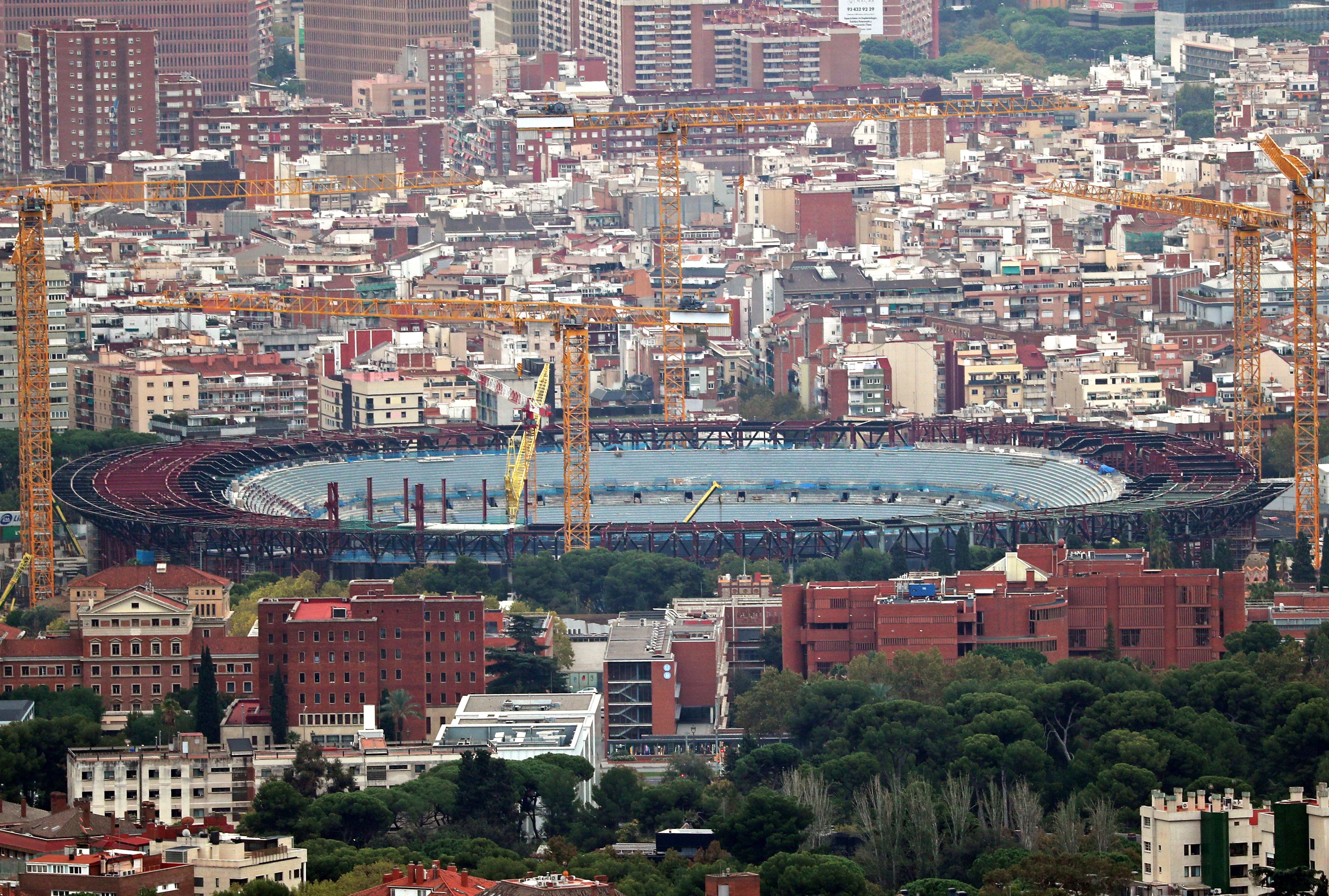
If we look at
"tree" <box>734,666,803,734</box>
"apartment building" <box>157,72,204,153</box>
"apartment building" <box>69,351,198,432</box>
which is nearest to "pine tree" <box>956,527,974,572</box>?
"tree" <box>734,666,803,734</box>

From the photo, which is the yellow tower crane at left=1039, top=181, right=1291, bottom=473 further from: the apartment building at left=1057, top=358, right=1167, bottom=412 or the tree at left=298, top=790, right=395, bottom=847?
the tree at left=298, top=790, right=395, bottom=847

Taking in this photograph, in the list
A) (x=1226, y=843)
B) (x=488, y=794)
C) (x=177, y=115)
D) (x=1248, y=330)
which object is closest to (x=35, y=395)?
(x=1248, y=330)

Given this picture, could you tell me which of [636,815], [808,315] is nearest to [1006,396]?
[808,315]

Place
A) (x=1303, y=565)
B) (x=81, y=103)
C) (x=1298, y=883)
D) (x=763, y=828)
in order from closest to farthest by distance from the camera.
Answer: (x=1298, y=883)
(x=763, y=828)
(x=1303, y=565)
(x=81, y=103)

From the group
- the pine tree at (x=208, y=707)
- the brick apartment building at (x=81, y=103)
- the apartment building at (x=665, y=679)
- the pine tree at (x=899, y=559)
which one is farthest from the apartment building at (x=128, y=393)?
the brick apartment building at (x=81, y=103)

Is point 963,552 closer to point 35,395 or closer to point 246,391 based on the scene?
point 35,395

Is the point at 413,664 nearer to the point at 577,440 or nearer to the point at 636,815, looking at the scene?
the point at 636,815

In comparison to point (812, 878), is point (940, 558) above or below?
above
